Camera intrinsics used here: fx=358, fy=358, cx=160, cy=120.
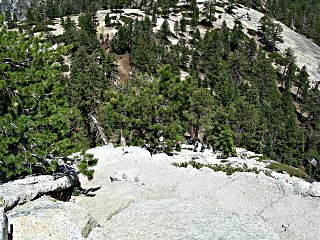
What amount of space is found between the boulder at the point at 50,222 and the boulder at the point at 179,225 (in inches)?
27.2

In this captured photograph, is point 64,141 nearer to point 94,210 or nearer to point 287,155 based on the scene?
point 94,210

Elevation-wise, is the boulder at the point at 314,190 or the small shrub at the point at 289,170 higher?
the boulder at the point at 314,190

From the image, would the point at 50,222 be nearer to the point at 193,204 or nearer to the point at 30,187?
the point at 30,187

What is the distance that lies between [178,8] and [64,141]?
150 meters

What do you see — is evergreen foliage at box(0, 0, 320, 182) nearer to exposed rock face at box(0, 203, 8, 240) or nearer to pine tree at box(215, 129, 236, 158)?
pine tree at box(215, 129, 236, 158)

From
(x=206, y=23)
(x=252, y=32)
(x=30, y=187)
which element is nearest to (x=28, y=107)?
(x=30, y=187)

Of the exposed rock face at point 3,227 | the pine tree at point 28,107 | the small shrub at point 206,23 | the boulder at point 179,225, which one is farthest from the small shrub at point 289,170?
the small shrub at point 206,23

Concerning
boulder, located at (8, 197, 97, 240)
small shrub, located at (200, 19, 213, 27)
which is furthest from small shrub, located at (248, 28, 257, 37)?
boulder, located at (8, 197, 97, 240)

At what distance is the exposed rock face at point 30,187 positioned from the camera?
47.4ft

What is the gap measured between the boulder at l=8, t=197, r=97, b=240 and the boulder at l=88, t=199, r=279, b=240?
69cm

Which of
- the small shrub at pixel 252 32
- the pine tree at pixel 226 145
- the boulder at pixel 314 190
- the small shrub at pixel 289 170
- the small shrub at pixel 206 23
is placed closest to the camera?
the boulder at pixel 314 190

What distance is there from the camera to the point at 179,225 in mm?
14000

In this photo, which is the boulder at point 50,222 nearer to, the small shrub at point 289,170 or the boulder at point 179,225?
the boulder at point 179,225

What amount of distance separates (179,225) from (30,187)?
6.66 meters
